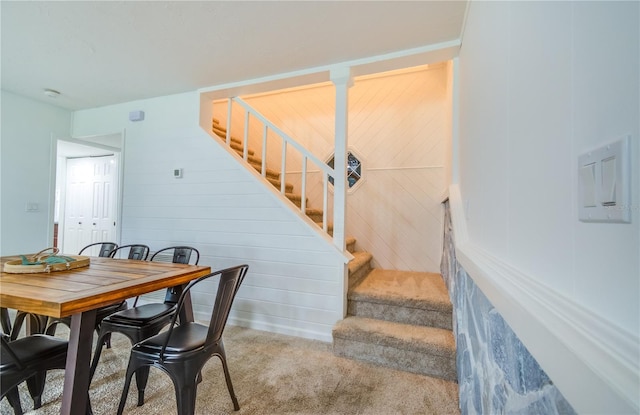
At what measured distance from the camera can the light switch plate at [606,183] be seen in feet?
1.32

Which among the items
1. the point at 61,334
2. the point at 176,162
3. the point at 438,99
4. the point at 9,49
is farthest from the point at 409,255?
the point at 9,49

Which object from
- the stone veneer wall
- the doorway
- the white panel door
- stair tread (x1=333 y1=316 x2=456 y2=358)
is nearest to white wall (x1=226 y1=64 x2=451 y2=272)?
stair tread (x1=333 y1=316 x2=456 y2=358)

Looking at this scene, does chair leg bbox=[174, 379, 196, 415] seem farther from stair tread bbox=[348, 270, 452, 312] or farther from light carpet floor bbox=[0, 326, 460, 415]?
stair tread bbox=[348, 270, 452, 312]

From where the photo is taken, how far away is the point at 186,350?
140 cm

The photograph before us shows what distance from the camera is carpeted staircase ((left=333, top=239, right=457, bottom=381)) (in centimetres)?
204

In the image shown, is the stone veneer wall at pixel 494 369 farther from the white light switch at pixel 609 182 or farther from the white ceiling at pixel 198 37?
the white ceiling at pixel 198 37

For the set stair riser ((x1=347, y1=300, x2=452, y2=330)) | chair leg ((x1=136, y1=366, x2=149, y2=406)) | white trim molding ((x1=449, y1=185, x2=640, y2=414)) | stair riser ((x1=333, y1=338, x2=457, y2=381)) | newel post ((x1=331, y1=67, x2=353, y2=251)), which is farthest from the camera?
newel post ((x1=331, y1=67, x2=353, y2=251))

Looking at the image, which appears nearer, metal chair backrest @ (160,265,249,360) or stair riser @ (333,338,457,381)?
metal chair backrest @ (160,265,249,360)

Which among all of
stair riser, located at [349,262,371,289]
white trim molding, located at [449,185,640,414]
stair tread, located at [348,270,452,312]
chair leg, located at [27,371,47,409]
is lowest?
chair leg, located at [27,371,47,409]

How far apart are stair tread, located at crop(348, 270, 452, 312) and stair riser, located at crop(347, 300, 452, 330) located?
0.04 m

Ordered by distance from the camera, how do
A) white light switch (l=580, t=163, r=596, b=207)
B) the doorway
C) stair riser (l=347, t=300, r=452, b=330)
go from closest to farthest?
white light switch (l=580, t=163, r=596, b=207) < stair riser (l=347, t=300, r=452, b=330) < the doorway

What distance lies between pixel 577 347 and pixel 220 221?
120 inches

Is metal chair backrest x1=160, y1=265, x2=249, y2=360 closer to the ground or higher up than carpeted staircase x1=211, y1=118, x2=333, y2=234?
closer to the ground

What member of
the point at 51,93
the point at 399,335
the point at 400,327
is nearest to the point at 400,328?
the point at 400,327
